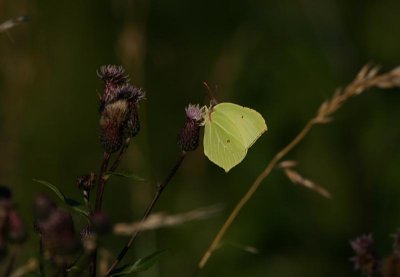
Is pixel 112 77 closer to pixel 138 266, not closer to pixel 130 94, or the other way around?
pixel 130 94

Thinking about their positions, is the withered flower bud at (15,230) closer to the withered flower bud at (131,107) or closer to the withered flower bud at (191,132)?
the withered flower bud at (131,107)

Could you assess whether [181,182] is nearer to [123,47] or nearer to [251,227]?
[251,227]

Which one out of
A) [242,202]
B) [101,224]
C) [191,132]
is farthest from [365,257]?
[101,224]

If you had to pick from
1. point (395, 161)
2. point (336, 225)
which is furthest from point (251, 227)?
point (395, 161)

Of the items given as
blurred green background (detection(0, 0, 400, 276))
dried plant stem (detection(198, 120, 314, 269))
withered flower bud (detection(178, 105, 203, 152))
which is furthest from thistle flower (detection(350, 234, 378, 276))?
blurred green background (detection(0, 0, 400, 276))

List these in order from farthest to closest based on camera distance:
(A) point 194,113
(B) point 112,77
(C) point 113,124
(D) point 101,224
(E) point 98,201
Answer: (A) point 194,113, (B) point 112,77, (C) point 113,124, (E) point 98,201, (D) point 101,224

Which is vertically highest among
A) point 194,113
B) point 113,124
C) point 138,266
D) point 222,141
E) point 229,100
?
point 113,124

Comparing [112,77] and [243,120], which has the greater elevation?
[112,77]

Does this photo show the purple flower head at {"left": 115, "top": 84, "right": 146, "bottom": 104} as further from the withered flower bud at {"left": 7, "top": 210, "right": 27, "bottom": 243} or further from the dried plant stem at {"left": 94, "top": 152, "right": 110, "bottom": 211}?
the withered flower bud at {"left": 7, "top": 210, "right": 27, "bottom": 243}
